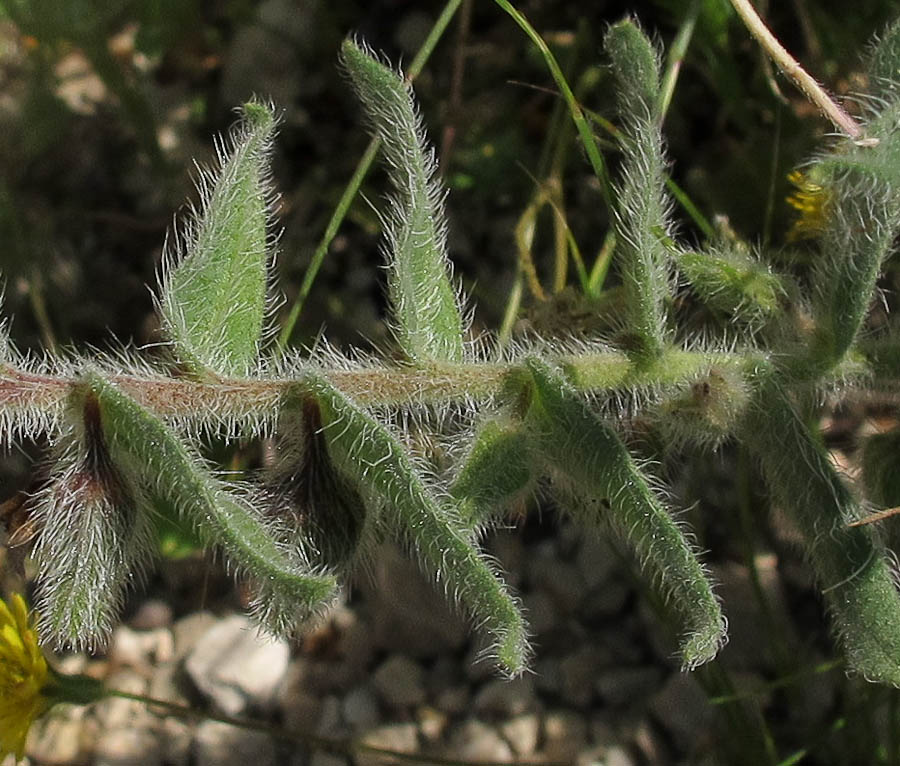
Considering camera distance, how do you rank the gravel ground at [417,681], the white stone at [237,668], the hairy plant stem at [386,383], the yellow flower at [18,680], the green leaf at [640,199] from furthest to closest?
the white stone at [237,668] < the gravel ground at [417,681] < the yellow flower at [18,680] < the green leaf at [640,199] < the hairy plant stem at [386,383]

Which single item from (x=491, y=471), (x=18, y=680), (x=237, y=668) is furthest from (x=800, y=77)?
(x=237, y=668)

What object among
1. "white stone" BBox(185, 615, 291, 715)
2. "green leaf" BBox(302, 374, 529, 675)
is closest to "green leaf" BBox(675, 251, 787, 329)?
"green leaf" BBox(302, 374, 529, 675)

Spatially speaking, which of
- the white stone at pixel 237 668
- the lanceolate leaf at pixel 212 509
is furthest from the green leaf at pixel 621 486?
the white stone at pixel 237 668

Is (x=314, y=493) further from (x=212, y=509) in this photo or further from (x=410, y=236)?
(x=410, y=236)

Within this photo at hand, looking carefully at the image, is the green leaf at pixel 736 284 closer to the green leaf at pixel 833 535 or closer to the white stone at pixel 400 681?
the green leaf at pixel 833 535

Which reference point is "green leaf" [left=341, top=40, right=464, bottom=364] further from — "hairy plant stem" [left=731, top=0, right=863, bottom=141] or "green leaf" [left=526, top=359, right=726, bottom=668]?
"hairy plant stem" [left=731, top=0, right=863, bottom=141]

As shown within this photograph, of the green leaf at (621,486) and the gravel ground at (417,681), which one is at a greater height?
the green leaf at (621,486)

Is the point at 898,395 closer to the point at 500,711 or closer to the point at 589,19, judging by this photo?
the point at 500,711
